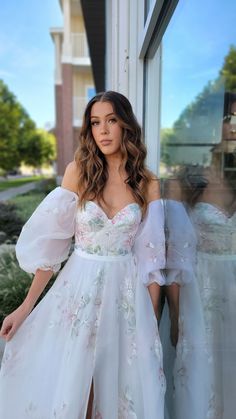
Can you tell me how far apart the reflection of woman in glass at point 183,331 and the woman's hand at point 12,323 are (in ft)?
2.05

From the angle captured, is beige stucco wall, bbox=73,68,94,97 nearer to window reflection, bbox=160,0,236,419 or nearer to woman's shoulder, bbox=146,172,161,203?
window reflection, bbox=160,0,236,419

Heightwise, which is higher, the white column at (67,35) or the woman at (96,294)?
the white column at (67,35)

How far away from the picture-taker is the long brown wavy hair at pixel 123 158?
139 centimetres

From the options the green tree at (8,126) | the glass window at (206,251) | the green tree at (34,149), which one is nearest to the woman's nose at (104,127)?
the glass window at (206,251)

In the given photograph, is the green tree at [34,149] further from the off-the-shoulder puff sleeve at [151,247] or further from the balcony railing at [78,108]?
the off-the-shoulder puff sleeve at [151,247]

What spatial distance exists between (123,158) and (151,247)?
0.39 m

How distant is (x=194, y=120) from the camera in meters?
2.61

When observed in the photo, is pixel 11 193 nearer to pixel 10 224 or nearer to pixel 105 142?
pixel 10 224

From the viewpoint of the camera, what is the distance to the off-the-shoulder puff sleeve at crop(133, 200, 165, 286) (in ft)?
4.45

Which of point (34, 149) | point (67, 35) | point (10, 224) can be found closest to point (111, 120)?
point (10, 224)

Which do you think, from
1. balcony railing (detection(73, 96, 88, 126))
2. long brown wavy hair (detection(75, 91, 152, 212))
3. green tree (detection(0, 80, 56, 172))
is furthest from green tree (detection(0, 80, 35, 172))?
long brown wavy hair (detection(75, 91, 152, 212))

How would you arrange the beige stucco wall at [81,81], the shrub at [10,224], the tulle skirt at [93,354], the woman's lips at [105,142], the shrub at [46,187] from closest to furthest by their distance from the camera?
the tulle skirt at [93,354] < the woman's lips at [105,142] < the shrub at [10,224] < the shrub at [46,187] < the beige stucco wall at [81,81]

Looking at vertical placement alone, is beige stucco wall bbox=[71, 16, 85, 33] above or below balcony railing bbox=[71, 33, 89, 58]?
above

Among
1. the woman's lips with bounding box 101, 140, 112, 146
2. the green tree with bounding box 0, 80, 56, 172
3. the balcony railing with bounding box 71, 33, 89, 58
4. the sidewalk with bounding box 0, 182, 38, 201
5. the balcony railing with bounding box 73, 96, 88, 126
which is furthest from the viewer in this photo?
the green tree with bounding box 0, 80, 56, 172
